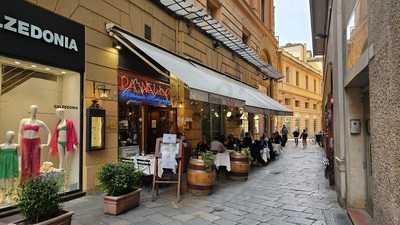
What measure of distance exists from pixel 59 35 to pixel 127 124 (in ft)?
10.3

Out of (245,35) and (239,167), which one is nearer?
(239,167)

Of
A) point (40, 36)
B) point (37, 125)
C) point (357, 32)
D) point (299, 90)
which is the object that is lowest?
point (37, 125)

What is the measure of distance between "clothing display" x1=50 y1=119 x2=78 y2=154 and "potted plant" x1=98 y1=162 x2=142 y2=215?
1441 millimetres

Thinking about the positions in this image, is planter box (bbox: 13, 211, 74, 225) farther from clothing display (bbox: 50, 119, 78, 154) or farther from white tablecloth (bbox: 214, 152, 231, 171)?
white tablecloth (bbox: 214, 152, 231, 171)

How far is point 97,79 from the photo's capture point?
24.9ft

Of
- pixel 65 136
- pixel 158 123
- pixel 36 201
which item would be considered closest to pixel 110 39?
pixel 65 136

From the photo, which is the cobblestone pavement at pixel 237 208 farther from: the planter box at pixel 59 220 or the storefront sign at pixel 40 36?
the storefront sign at pixel 40 36

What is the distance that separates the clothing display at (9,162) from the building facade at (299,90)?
26.6 metres

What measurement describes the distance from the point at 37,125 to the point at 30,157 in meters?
0.59

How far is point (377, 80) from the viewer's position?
134 inches

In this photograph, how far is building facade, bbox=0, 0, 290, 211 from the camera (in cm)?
611

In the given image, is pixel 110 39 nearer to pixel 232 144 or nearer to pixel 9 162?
pixel 9 162

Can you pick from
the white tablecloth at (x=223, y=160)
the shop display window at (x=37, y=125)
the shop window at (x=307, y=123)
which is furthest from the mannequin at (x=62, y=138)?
the shop window at (x=307, y=123)

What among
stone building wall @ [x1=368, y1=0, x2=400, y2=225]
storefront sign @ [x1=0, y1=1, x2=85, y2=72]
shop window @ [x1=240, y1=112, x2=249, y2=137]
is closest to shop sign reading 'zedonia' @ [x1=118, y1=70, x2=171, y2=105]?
storefront sign @ [x1=0, y1=1, x2=85, y2=72]
